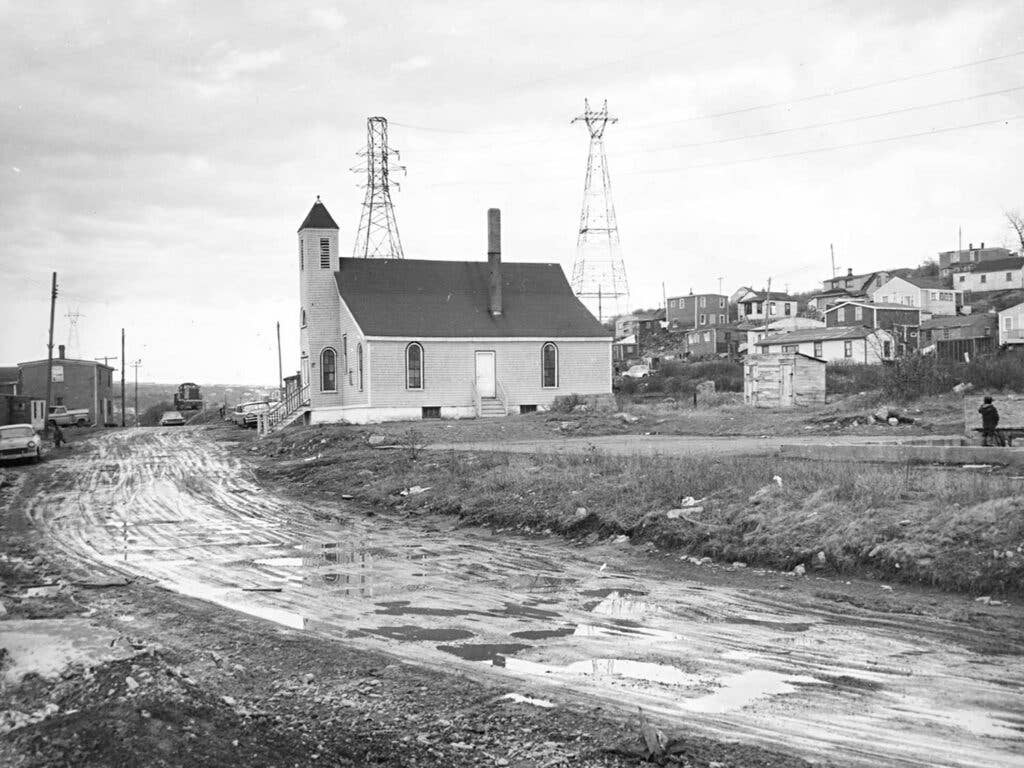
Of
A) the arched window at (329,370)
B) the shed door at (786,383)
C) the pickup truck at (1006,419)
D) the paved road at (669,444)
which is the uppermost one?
the arched window at (329,370)

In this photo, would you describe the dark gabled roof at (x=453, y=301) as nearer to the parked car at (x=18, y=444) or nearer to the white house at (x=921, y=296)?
the parked car at (x=18, y=444)

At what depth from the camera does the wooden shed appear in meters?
42.8

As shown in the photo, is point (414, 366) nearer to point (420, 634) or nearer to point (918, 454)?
point (918, 454)

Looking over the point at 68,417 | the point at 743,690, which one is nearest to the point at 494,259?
the point at 68,417

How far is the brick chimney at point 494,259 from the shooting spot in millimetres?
46281

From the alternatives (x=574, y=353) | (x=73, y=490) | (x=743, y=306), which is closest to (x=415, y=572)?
(x=73, y=490)

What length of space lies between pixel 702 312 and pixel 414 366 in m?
82.5

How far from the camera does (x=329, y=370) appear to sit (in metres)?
46.1

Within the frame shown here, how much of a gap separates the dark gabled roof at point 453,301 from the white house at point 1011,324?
138ft

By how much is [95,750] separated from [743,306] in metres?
118

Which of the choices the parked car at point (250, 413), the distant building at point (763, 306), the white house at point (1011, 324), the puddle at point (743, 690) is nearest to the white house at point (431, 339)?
the parked car at point (250, 413)

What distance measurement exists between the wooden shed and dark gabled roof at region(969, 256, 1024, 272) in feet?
227

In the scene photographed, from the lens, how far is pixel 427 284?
4666 centimetres

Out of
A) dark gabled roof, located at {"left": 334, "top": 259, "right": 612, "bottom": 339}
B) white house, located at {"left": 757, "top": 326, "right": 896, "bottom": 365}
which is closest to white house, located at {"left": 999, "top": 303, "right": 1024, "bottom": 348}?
white house, located at {"left": 757, "top": 326, "right": 896, "bottom": 365}
